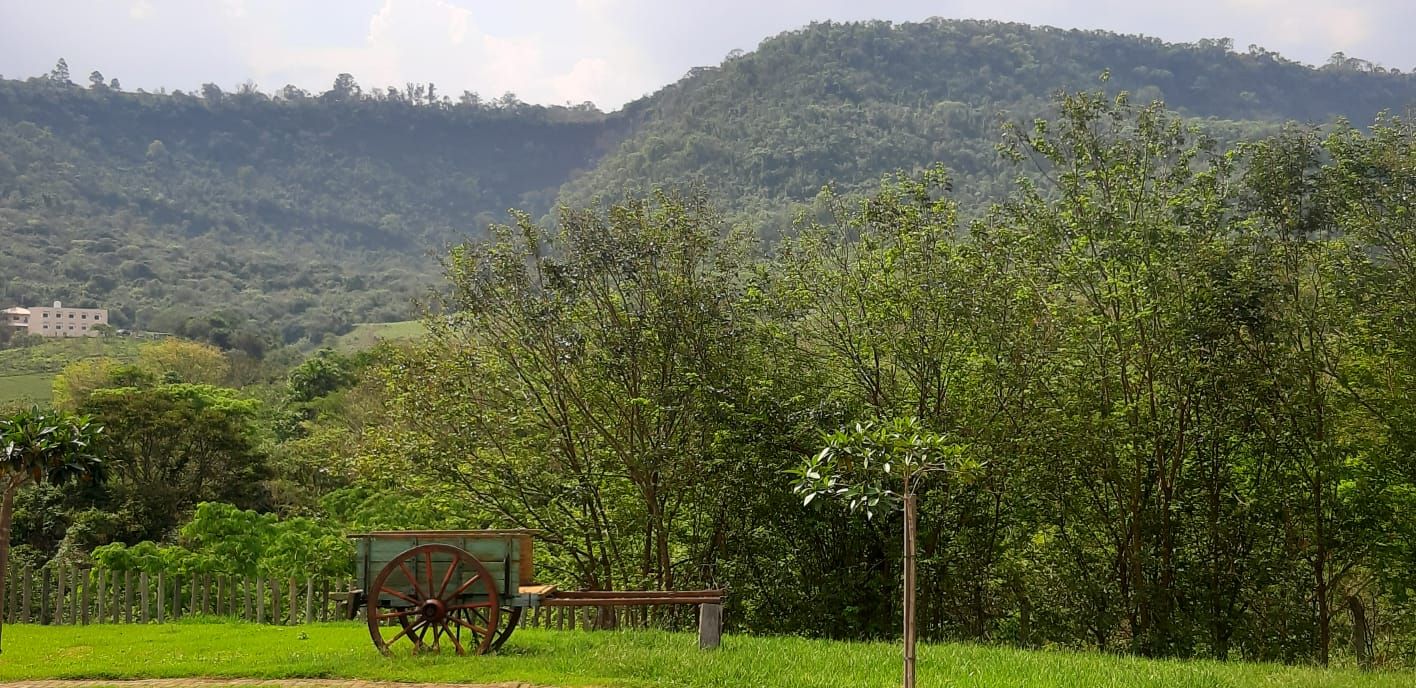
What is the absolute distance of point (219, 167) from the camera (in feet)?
473

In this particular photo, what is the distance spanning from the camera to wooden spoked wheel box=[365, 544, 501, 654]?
34.7ft

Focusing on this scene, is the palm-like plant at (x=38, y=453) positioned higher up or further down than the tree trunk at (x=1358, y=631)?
higher up

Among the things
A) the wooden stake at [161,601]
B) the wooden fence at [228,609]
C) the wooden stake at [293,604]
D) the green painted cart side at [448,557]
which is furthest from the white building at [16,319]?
the green painted cart side at [448,557]

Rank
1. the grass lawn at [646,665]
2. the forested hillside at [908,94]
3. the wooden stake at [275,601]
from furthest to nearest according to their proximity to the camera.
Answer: the forested hillside at [908,94] < the wooden stake at [275,601] < the grass lawn at [646,665]

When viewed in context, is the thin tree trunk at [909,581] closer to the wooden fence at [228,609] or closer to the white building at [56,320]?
the wooden fence at [228,609]

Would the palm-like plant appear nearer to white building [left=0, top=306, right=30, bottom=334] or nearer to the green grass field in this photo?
the green grass field

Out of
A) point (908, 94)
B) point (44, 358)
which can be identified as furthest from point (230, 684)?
point (908, 94)

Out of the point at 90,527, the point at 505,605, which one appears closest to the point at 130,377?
the point at 90,527

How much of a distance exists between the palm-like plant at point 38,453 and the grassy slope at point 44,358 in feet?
162

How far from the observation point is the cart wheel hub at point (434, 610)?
10555 mm

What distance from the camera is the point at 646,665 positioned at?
9836 millimetres

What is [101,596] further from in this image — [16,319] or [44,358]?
[16,319]

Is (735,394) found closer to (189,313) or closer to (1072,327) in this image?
(1072,327)

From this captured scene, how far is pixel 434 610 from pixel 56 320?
101 m
